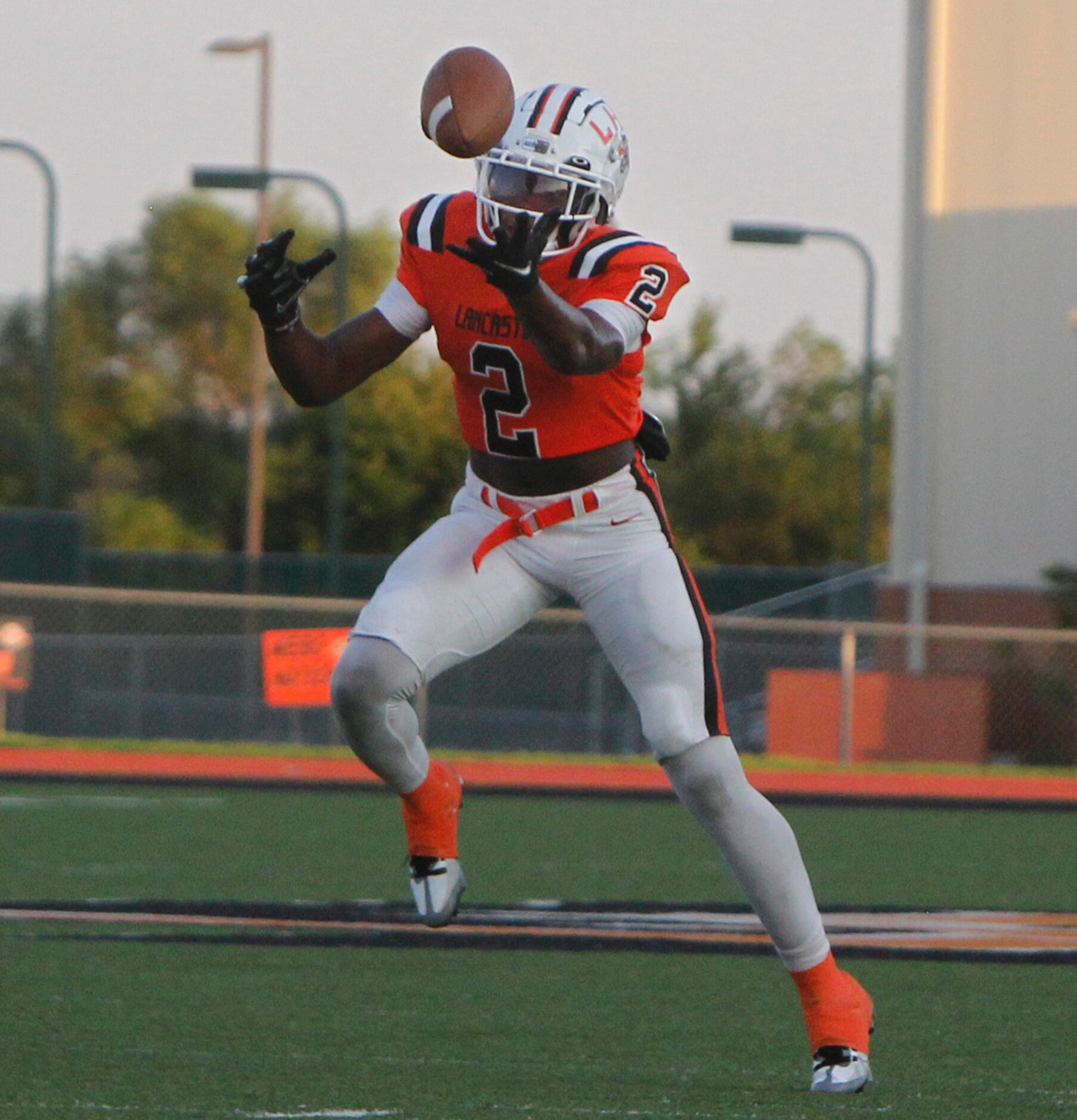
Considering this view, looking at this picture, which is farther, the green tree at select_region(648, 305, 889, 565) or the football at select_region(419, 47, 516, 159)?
the green tree at select_region(648, 305, 889, 565)

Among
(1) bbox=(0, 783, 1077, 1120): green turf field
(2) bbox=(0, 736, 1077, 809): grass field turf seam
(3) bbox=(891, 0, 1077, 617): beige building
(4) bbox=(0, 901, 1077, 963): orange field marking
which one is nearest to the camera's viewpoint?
(1) bbox=(0, 783, 1077, 1120): green turf field

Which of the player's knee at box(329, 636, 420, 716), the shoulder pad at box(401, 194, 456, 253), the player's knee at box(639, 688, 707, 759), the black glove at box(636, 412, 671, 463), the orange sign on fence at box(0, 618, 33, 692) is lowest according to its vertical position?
the orange sign on fence at box(0, 618, 33, 692)

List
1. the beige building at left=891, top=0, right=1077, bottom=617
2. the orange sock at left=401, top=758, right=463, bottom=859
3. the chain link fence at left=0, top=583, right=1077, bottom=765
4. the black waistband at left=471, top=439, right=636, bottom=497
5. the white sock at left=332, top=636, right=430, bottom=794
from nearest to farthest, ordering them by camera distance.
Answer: the white sock at left=332, top=636, right=430, bottom=794 < the black waistband at left=471, top=439, right=636, bottom=497 < the orange sock at left=401, top=758, right=463, bottom=859 < the chain link fence at left=0, top=583, right=1077, bottom=765 < the beige building at left=891, top=0, right=1077, bottom=617

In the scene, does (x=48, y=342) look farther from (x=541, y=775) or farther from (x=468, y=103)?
(x=468, y=103)

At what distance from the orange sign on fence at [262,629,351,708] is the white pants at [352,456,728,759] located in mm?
11779

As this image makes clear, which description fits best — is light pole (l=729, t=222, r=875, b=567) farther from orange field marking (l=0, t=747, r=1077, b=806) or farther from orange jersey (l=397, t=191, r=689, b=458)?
orange jersey (l=397, t=191, r=689, b=458)

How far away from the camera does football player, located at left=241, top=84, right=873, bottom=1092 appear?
17.1 ft

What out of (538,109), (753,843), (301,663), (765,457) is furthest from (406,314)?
(765,457)

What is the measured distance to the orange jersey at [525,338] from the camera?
525 centimetres

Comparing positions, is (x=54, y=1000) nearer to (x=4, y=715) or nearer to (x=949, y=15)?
(x=4, y=715)

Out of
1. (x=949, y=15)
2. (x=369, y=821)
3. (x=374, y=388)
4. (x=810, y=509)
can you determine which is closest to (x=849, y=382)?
(x=810, y=509)

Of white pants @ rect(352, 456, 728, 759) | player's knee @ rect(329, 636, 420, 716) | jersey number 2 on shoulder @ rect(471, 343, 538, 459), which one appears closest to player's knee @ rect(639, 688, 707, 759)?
white pants @ rect(352, 456, 728, 759)

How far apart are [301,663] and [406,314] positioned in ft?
40.3

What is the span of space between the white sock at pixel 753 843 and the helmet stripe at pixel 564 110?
4.61 feet
